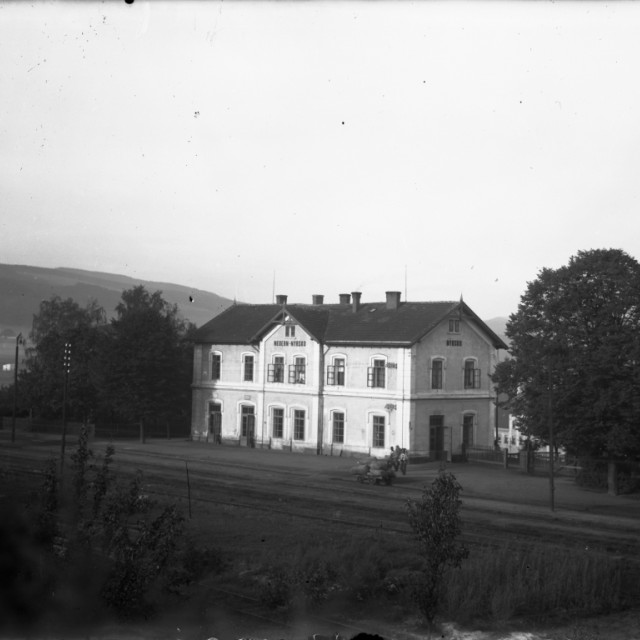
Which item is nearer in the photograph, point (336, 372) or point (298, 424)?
point (336, 372)

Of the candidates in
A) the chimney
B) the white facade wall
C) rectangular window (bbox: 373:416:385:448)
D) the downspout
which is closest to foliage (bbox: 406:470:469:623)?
the white facade wall

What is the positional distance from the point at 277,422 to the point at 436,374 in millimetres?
10918

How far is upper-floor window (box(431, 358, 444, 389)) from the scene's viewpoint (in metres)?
43.9

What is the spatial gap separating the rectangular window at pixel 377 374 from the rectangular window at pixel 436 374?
276 cm

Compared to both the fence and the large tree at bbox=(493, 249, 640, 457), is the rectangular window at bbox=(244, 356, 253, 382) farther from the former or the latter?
the large tree at bbox=(493, 249, 640, 457)

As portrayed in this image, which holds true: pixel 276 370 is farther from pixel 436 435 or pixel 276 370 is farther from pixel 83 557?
pixel 83 557

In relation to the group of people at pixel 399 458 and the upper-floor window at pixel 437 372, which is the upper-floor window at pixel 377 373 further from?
the group of people at pixel 399 458

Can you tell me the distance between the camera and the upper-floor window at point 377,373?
144ft

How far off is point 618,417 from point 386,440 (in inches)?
615

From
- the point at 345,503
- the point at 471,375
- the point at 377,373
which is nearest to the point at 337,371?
the point at 377,373

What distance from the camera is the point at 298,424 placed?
4756 cm

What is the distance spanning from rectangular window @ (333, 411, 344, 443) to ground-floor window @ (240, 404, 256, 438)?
6.49 meters

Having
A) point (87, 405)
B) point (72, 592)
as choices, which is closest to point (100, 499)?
point (72, 592)

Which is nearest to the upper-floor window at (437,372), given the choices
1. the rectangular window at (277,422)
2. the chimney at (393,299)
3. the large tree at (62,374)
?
the chimney at (393,299)
